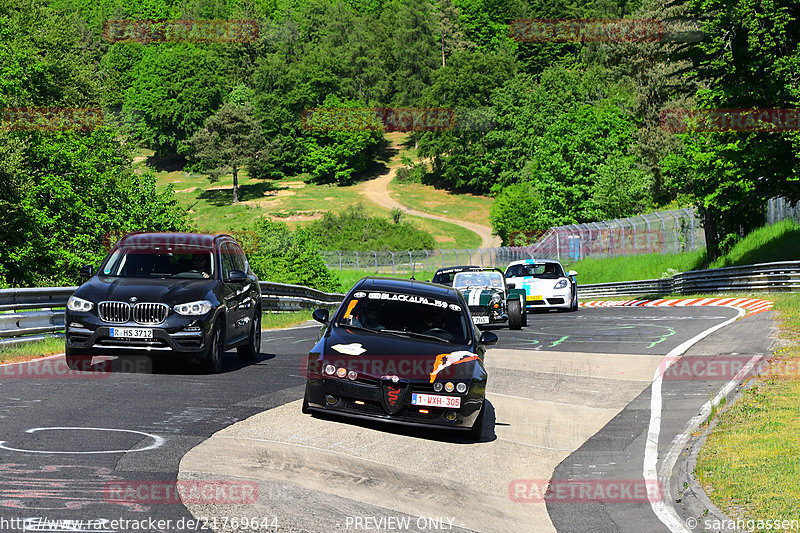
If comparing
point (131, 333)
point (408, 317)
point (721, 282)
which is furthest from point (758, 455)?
point (721, 282)

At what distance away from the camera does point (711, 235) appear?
48.3m

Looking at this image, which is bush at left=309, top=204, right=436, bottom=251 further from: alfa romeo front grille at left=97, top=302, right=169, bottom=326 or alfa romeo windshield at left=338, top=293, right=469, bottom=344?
alfa romeo windshield at left=338, top=293, right=469, bottom=344

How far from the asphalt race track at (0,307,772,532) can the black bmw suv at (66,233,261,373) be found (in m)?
0.46

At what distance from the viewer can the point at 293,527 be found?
240 inches

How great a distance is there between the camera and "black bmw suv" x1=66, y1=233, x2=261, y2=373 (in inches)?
480

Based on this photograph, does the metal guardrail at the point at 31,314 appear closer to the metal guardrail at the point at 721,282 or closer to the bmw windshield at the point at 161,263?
the bmw windshield at the point at 161,263

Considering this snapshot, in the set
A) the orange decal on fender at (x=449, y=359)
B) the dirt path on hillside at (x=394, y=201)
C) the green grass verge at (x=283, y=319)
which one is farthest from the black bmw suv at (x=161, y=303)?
the dirt path on hillside at (x=394, y=201)

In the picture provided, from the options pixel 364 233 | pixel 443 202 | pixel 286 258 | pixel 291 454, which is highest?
pixel 291 454

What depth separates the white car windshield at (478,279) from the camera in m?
24.1

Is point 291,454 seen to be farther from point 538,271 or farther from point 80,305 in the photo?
point 538,271

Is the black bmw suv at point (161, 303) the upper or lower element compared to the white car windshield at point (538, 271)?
upper

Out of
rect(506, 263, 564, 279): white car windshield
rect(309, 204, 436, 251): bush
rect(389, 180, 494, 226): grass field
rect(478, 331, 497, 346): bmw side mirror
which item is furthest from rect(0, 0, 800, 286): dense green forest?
rect(478, 331, 497, 346): bmw side mirror

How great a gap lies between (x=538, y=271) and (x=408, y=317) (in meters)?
22.6

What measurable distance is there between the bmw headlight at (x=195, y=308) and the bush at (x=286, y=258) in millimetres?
43238
